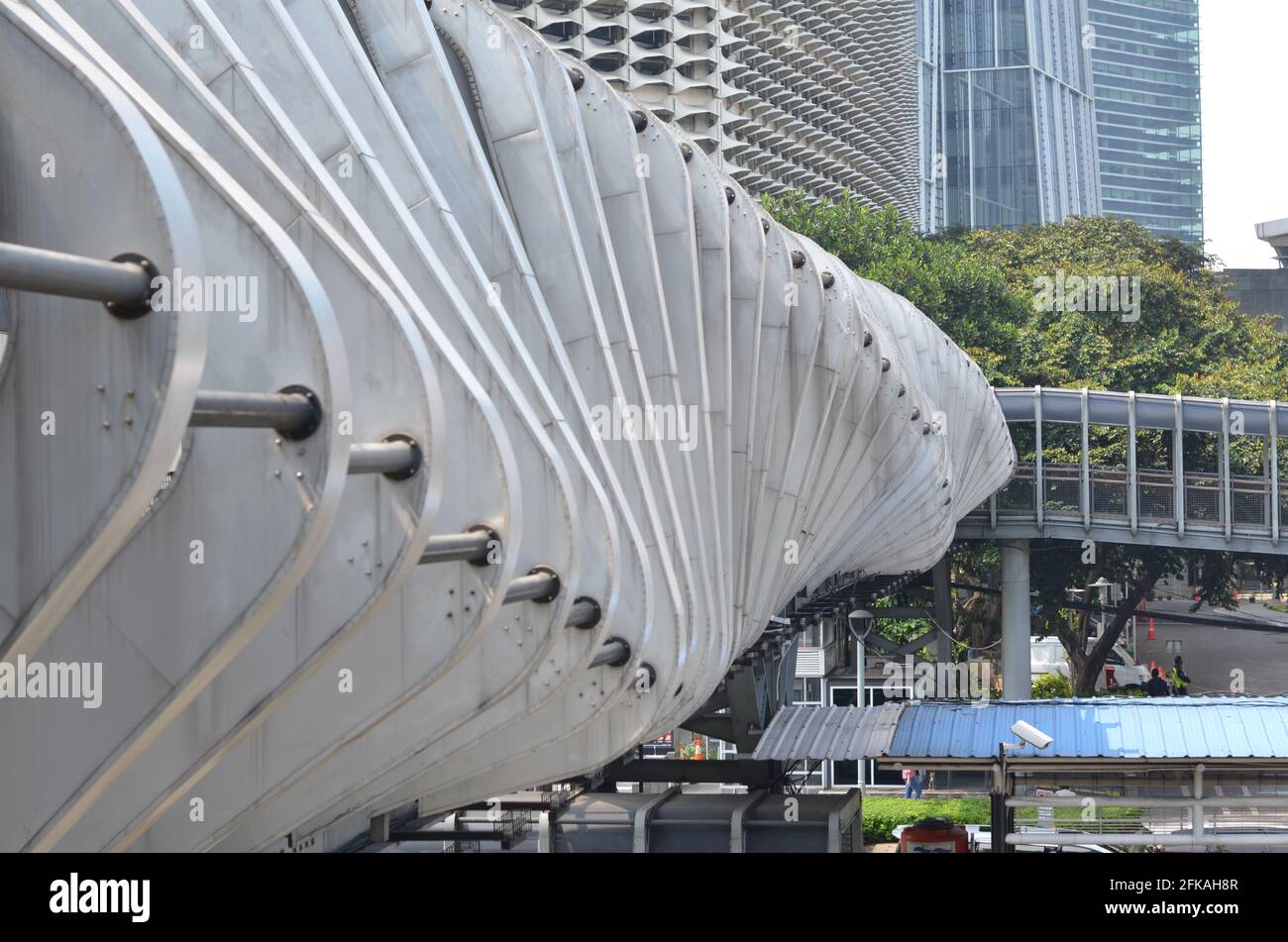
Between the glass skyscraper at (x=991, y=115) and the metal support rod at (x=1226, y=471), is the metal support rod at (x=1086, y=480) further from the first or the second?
the glass skyscraper at (x=991, y=115)

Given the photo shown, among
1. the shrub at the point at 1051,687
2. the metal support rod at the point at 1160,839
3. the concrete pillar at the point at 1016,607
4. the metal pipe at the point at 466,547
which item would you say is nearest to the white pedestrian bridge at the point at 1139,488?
the concrete pillar at the point at 1016,607

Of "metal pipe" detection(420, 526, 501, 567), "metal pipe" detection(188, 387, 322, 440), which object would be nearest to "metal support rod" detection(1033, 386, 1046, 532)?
"metal pipe" detection(420, 526, 501, 567)

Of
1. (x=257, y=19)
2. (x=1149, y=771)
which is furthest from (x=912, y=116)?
(x=257, y=19)

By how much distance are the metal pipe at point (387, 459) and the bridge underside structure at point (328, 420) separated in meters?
0.02

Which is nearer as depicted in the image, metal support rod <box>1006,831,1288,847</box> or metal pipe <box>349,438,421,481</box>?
metal pipe <box>349,438,421,481</box>

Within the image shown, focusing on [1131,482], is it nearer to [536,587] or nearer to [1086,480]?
[1086,480]

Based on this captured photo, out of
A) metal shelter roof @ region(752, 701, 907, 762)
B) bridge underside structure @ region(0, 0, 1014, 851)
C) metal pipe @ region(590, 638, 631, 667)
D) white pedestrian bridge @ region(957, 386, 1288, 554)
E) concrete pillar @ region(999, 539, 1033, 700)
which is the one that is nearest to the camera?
bridge underside structure @ region(0, 0, 1014, 851)

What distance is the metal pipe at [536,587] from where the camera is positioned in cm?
994

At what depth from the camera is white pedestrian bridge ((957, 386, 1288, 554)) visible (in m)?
45.0

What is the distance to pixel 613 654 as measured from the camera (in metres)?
12.4

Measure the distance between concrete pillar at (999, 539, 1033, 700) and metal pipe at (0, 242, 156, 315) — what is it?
42.8 metres

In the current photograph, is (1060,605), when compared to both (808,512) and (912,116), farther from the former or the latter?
(912,116)

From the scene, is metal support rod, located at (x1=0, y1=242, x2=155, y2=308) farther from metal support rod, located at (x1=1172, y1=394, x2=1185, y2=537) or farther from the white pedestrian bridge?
metal support rod, located at (x1=1172, y1=394, x2=1185, y2=537)

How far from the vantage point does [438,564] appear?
366 inches
